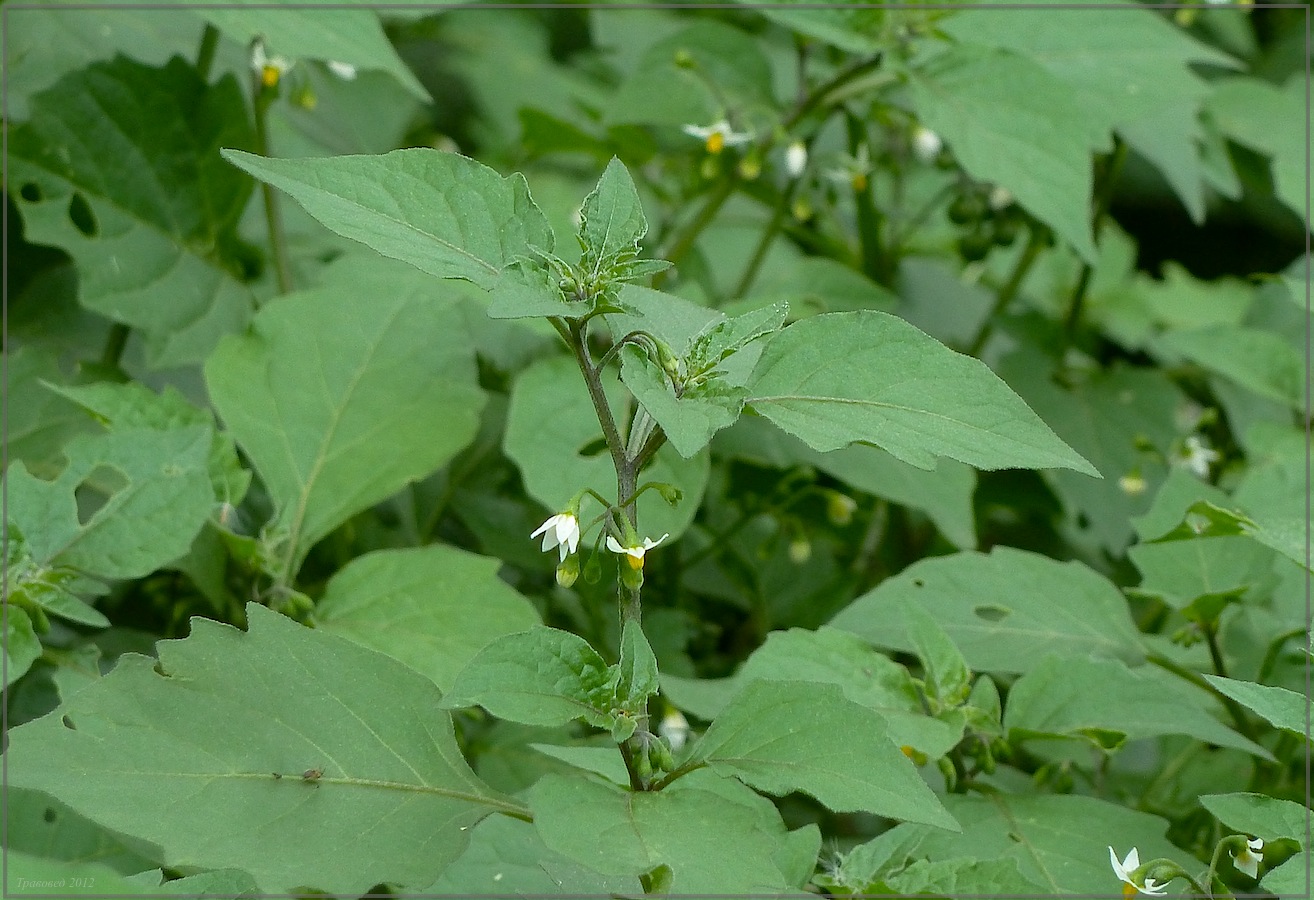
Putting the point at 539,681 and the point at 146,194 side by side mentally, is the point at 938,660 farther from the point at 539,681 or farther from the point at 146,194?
the point at 146,194

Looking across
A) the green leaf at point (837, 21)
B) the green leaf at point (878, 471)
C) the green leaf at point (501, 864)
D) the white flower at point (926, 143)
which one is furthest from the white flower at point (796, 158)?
the green leaf at point (501, 864)

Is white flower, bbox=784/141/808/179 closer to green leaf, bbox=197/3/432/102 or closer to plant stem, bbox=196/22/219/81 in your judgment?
green leaf, bbox=197/3/432/102

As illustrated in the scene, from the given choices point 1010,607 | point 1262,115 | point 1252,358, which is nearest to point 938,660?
point 1010,607

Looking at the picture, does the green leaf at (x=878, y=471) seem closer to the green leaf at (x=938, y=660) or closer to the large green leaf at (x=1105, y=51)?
the green leaf at (x=938, y=660)

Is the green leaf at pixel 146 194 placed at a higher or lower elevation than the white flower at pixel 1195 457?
higher

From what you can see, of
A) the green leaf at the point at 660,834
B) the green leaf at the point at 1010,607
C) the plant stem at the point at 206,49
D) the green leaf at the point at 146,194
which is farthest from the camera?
the plant stem at the point at 206,49

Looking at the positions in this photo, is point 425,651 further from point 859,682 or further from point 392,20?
point 392,20

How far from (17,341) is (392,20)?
147cm

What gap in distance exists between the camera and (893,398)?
88 cm

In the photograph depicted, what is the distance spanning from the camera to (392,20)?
2826 millimetres

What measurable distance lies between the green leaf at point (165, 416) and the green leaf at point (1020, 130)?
90cm

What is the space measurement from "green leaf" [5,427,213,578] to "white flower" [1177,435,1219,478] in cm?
131

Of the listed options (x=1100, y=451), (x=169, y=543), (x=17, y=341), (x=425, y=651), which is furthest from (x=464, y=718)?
(x=1100, y=451)

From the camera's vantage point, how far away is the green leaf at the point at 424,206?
2.69ft
